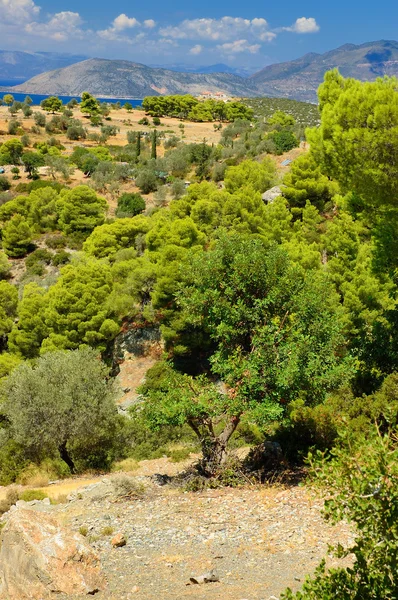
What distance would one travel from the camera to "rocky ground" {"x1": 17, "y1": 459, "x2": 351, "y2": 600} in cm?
696

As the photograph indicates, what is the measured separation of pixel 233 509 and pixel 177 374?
3.56 metres

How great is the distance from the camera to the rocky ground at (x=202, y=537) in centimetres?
696

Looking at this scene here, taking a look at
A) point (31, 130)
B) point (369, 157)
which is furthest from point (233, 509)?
point (31, 130)

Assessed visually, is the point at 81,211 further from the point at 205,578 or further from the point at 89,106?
the point at 89,106

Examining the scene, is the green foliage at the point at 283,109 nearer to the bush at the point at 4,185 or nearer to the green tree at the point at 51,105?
the green tree at the point at 51,105

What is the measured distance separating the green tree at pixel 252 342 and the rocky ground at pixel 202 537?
5.48 feet

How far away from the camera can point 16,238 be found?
41531mm

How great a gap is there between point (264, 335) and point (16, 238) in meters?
36.9

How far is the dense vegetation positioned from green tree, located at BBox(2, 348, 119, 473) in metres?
0.05

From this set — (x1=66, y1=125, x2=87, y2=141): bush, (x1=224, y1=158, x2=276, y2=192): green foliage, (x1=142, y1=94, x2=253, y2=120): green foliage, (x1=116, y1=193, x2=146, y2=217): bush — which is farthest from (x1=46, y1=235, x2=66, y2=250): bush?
(x1=142, y1=94, x2=253, y2=120): green foliage

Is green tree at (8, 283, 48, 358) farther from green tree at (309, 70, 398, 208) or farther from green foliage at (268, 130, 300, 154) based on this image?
green foliage at (268, 130, 300, 154)

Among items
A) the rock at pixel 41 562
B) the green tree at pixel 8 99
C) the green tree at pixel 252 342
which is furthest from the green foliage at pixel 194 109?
the rock at pixel 41 562

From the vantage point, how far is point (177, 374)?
11.7 meters

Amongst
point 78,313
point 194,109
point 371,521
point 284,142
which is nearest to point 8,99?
point 194,109
